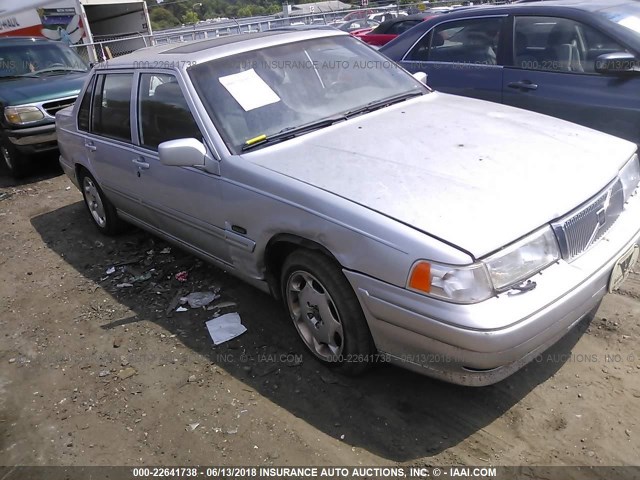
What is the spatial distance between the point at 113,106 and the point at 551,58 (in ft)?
12.4

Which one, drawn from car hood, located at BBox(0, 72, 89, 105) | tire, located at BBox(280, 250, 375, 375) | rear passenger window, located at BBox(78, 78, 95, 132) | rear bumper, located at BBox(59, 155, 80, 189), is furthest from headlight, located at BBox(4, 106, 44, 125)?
tire, located at BBox(280, 250, 375, 375)

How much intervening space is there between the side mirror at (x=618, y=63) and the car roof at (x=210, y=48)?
2.00m

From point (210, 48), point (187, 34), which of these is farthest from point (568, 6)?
point (187, 34)

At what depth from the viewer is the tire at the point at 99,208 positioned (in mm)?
5098

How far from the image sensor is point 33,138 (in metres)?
7.58

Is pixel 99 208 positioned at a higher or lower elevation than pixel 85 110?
lower

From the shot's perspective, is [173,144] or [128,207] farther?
[128,207]

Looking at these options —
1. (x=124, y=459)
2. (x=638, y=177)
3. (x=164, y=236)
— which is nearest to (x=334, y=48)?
(x=164, y=236)

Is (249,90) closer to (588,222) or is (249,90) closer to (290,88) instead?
(290,88)

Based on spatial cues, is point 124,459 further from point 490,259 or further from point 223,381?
point 490,259

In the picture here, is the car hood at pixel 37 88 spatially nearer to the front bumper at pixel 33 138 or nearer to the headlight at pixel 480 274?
the front bumper at pixel 33 138

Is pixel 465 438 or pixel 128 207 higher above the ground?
pixel 128 207

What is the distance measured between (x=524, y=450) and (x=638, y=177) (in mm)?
1836

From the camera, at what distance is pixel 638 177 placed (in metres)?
3.23
